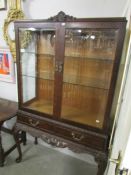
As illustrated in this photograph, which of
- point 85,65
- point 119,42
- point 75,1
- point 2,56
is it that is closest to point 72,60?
point 85,65

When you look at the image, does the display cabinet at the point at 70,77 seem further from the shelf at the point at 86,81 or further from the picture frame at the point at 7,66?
the picture frame at the point at 7,66

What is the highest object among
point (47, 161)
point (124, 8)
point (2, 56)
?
point (124, 8)

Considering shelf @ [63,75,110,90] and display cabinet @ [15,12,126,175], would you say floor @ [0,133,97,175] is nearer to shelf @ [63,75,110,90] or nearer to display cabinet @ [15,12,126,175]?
display cabinet @ [15,12,126,175]

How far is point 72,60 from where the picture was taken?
5.18ft

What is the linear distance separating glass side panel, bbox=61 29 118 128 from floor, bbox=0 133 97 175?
0.88 meters

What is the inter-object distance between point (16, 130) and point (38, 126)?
1.26 ft

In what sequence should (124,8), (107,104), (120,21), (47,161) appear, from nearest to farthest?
1. (120,21)
2. (107,104)
3. (124,8)
4. (47,161)

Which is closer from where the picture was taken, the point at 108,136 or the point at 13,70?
the point at 108,136

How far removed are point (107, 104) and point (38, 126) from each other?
0.83 metres

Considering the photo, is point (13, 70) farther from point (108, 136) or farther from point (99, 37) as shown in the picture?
point (108, 136)

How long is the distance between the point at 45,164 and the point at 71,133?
875 millimetres

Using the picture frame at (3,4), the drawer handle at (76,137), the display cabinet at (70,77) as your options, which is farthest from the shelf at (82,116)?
the picture frame at (3,4)

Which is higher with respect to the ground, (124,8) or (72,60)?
(124,8)

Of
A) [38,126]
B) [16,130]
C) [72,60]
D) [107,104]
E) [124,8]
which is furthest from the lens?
[16,130]
